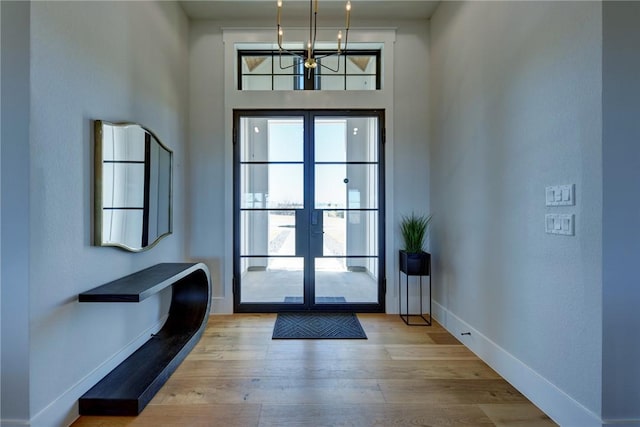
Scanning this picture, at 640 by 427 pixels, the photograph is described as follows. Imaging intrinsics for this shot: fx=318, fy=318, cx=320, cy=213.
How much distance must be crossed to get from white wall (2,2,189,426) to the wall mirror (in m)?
0.07

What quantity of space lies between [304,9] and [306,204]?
2220 millimetres

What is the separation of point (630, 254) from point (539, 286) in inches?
20.8

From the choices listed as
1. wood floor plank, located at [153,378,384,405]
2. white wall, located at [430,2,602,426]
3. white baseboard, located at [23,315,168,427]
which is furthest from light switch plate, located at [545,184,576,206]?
white baseboard, located at [23,315,168,427]

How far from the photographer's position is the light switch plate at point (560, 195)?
5.78 feet

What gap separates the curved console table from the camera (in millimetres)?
1941

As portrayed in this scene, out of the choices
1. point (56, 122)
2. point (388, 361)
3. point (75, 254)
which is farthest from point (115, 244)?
point (388, 361)

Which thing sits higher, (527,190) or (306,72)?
(306,72)

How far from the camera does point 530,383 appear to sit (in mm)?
2102

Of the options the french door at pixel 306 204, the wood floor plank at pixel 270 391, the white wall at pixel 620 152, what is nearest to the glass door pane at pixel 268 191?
the french door at pixel 306 204

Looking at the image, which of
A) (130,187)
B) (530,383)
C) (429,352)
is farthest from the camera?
(429,352)

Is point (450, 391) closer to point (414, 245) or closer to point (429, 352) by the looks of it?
point (429, 352)

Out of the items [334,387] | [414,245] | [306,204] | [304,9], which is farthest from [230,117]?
[334,387]

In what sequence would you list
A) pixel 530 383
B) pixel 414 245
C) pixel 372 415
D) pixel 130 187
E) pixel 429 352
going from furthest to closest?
pixel 414 245, pixel 429 352, pixel 130 187, pixel 530 383, pixel 372 415

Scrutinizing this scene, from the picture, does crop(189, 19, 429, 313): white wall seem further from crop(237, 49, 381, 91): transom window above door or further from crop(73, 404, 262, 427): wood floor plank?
crop(73, 404, 262, 427): wood floor plank
